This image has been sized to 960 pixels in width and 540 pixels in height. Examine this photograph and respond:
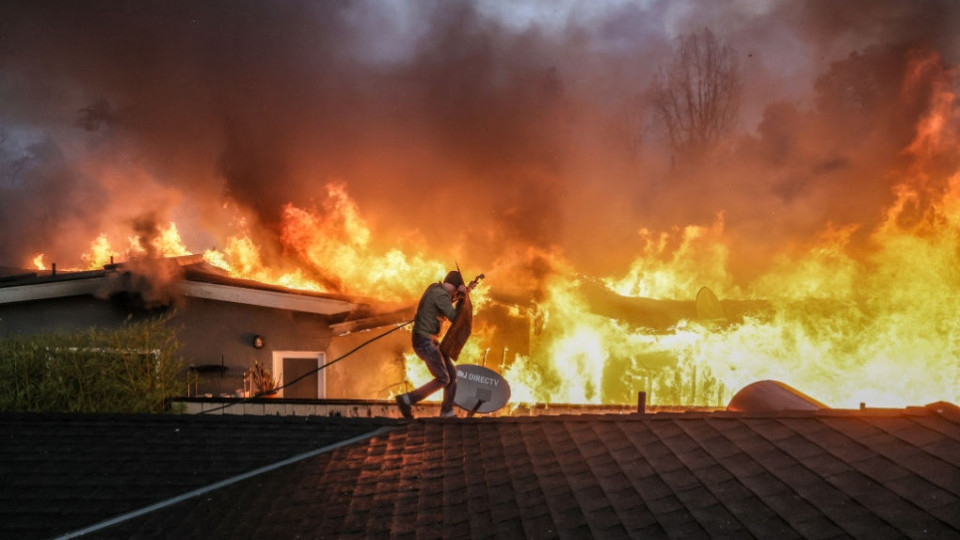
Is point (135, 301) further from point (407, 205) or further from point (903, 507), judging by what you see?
point (407, 205)

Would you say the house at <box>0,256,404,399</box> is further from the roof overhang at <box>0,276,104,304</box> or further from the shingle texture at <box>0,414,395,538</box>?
the shingle texture at <box>0,414,395,538</box>

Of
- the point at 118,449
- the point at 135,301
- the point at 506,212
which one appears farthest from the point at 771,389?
the point at 506,212

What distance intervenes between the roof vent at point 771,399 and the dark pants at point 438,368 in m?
3.41

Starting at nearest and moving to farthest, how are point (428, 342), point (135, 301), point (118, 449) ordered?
point (118, 449)
point (428, 342)
point (135, 301)

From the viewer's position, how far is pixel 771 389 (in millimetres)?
7184

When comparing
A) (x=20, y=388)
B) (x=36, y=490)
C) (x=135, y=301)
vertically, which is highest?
(x=135, y=301)

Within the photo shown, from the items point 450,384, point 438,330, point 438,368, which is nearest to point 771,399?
point 450,384

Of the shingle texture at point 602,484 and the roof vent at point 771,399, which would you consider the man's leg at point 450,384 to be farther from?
the roof vent at point 771,399

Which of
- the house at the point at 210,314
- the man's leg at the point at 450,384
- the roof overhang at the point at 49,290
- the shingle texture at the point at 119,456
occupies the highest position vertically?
the roof overhang at the point at 49,290

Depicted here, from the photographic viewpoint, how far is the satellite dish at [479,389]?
27.9 feet

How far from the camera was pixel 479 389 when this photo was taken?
857 cm

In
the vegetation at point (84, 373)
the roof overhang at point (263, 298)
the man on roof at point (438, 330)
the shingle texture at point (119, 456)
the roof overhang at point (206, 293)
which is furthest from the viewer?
the roof overhang at point (263, 298)

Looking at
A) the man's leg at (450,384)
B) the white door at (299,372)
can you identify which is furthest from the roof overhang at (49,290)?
the man's leg at (450,384)

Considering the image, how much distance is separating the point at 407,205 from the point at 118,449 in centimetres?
1953
